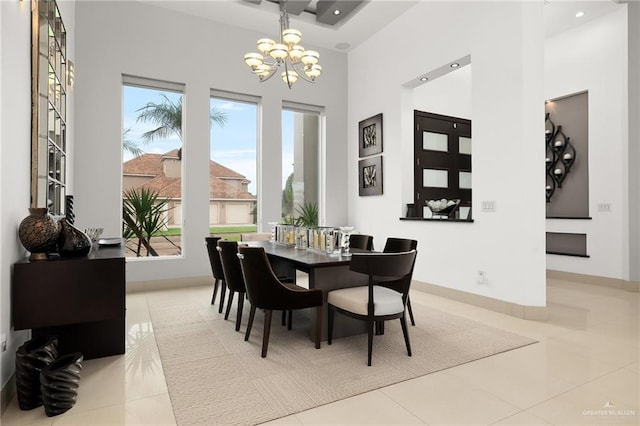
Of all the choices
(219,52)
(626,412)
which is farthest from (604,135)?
(219,52)

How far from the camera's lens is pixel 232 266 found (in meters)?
3.48

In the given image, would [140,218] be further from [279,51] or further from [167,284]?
[279,51]

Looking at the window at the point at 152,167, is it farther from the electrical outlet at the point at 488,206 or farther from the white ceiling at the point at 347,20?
the electrical outlet at the point at 488,206

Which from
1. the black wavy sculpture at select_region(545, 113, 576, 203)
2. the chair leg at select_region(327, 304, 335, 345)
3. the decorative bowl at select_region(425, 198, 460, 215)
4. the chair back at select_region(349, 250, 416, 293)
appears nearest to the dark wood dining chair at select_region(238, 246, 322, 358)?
the chair leg at select_region(327, 304, 335, 345)

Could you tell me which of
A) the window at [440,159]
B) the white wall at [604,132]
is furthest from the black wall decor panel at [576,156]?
the window at [440,159]

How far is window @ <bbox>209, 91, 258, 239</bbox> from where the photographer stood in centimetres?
579

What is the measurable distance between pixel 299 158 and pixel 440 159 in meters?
2.52

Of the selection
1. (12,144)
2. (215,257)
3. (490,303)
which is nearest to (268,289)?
(215,257)

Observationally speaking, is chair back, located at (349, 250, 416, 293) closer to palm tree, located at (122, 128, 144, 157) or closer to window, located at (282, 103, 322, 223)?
window, located at (282, 103, 322, 223)

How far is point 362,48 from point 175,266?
15.9ft

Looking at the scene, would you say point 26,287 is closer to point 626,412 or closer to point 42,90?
point 42,90

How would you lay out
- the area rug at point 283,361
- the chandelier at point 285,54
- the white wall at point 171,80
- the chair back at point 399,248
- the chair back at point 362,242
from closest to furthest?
the area rug at point 283,361 → the chair back at point 399,248 → the chandelier at point 285,54 → the chair back at point 362,242 → the white wall at point 171,80

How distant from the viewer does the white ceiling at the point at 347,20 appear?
5.14 metres

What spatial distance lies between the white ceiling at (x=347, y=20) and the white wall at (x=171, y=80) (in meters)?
0.17
